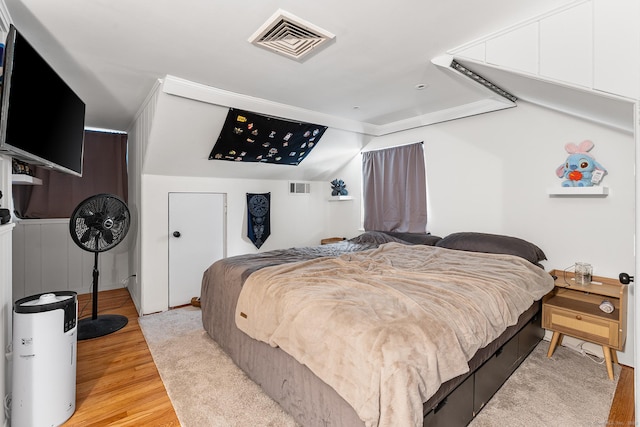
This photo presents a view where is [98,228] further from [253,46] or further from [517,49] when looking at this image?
[517,49]

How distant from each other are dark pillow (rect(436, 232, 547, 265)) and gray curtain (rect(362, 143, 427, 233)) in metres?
0.70

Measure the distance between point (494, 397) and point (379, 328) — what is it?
1.33 metres

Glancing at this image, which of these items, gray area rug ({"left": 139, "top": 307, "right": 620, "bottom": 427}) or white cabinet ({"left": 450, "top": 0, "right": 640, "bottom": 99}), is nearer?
white cabinet ({"left": 450, "top": 0, "right": 640, "bottom": 99})

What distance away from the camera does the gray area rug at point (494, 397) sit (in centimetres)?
184

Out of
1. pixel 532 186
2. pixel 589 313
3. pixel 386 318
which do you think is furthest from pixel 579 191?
pixel 386 318

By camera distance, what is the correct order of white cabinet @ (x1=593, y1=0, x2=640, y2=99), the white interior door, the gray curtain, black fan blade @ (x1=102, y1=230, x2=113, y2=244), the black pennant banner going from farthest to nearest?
1. the black pennant banner
2. the gray curtain
3. the white interior door
4. black fan blade @ (x1=102, y1=230, x2=113, y2=244)
5. white cabinet @ (x1=593, y1=0, x2=640, y2=99)

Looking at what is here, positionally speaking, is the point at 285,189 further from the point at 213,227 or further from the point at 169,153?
the point at 169,153

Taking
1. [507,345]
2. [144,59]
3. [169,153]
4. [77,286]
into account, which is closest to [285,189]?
[169,153]

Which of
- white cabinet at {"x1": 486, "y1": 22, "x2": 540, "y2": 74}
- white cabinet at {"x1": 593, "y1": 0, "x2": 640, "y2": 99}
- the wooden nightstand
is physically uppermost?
white cabinet at {"x1": 486, "y1": 22, "x2": 540, "y2": 74}

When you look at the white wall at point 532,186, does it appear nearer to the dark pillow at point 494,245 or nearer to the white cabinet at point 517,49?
the dark pillow at point 494,245

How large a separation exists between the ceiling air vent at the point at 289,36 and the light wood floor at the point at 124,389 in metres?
2.45

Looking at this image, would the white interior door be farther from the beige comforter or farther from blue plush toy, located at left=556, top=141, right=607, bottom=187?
blue plush toy, located at left=556, top=141, right=607, bottom=187

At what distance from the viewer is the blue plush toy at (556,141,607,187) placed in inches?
102

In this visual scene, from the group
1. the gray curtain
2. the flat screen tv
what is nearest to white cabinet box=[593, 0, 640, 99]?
the gray curtain
